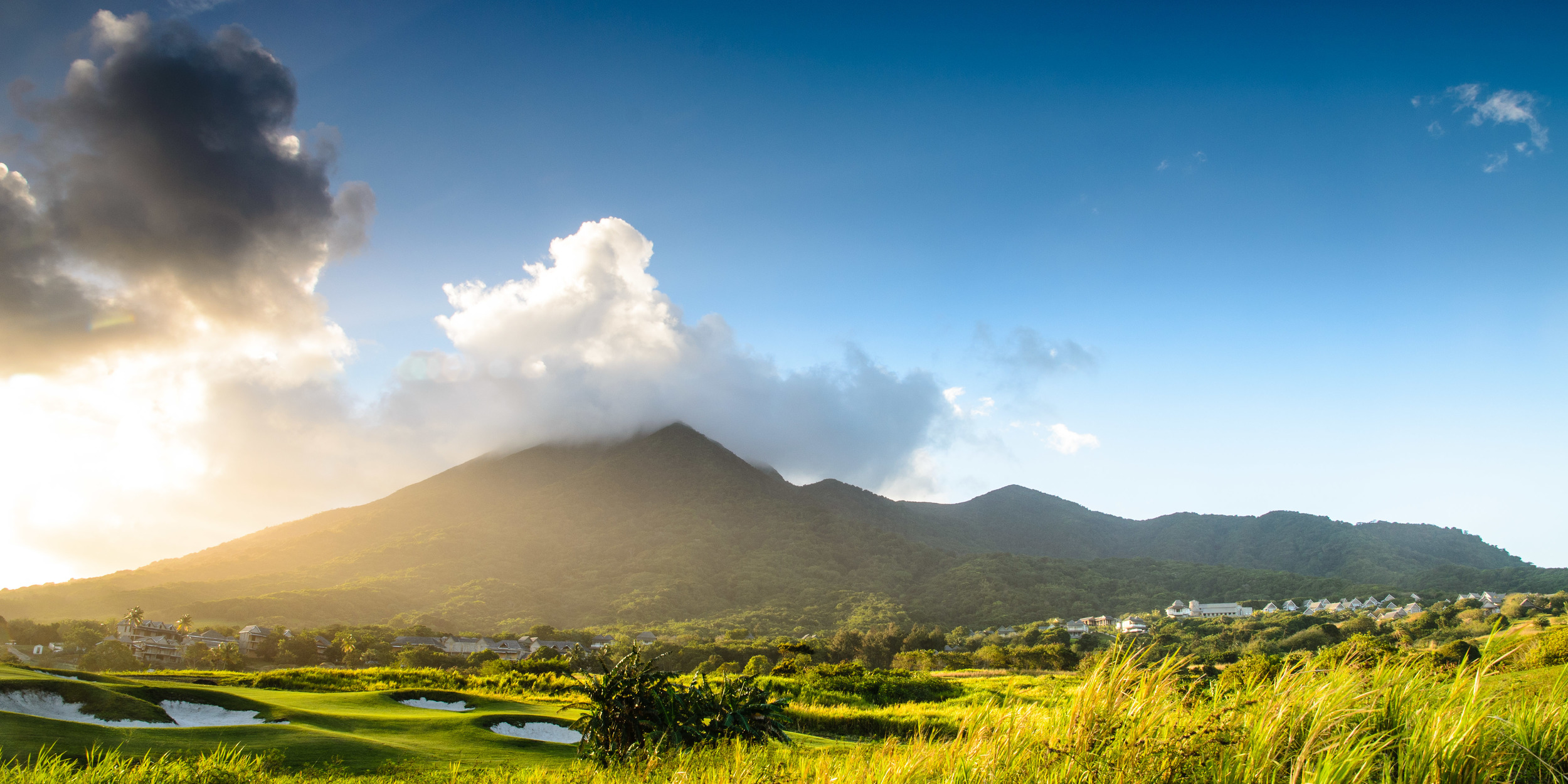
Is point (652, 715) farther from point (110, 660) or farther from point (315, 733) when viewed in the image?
point (110, 660)

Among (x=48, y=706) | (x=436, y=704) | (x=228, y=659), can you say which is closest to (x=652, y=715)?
(x=436, y=704)

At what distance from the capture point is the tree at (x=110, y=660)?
3972 cm

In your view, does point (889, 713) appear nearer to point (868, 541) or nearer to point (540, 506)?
point (868, 541)

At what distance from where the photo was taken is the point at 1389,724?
5.11 metres

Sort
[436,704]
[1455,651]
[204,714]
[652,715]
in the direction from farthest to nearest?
[1455,651] → [436,704] → [204,714] → [652,715]

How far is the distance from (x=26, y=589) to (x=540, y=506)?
243ft

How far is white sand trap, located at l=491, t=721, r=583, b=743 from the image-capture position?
498 inches

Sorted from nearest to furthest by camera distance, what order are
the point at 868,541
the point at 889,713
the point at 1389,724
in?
the point at 1389,724, the point at 889,713, the point at 868,541

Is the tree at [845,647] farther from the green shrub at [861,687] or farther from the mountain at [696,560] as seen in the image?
the mountain at [696,560]

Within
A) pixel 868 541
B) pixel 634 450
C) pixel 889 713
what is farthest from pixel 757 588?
pixel 889 713

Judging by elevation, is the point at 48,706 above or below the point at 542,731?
above

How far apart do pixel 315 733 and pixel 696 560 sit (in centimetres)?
11717

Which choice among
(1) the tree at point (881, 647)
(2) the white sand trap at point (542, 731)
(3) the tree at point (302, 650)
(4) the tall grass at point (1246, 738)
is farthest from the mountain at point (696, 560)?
(4) the tall grass at point (1246, 738)

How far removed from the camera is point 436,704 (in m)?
16.0
